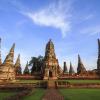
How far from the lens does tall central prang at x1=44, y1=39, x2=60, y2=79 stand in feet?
194

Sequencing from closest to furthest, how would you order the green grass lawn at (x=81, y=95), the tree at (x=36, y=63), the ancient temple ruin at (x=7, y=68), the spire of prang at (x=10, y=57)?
the green grass lawn at (x=81, y=95) → the ancient temple ruin at (x=7, y=68) → the spire of prang at (x=10, y=57) → the tree at (x=36, y=63)

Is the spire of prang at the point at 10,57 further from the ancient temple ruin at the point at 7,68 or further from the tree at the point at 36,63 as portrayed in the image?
the tree at the point at 36,63

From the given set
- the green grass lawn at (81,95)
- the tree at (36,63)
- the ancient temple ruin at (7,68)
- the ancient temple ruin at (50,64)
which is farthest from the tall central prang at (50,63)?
the green grass lawn at (81,95)

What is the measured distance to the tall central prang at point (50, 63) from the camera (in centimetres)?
5912

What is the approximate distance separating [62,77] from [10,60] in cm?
1420

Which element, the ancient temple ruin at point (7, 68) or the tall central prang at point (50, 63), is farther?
the tall central prang at point (50, 63)

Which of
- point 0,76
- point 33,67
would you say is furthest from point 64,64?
point 0,76

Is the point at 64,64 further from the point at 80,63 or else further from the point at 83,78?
the point at 83,78

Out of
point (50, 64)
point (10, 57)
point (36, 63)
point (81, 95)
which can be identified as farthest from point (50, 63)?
point (81, 95)

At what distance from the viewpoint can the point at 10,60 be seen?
54.8 m

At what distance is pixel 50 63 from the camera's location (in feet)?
199

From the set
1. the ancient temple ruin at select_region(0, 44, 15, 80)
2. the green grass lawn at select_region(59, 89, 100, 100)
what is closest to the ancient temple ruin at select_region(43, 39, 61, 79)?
the ancient temple ruin at select_region(0, 44, 15, 80)

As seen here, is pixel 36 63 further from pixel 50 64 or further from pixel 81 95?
pixel 81 95

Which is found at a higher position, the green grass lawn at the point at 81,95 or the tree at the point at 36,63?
the tree at the point at 36,63
